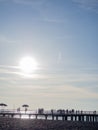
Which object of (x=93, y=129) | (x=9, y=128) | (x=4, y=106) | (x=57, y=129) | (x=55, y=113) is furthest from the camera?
(x=4, y=106)

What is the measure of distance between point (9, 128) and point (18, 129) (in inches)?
46.0

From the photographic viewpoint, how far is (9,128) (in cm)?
4575

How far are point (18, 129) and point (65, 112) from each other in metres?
41.0

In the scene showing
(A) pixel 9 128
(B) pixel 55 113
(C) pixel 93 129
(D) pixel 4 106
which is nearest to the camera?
(A) pixel 9 128

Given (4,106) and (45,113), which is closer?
(45,113)

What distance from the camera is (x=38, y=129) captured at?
159 ft

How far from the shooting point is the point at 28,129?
155ft

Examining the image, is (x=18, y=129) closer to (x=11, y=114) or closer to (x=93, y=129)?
(x=93, y=129)

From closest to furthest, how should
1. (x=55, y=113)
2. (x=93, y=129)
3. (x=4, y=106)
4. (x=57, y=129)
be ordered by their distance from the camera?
(x=57, y=129) < (x=93, y=129) < (x=55, y=113) < (x=4, y=106)

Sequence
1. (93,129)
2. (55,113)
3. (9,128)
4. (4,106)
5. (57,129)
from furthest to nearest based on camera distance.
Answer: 1. (4,106)
2. (55,113)
3. (93,129)
4. (57,129)
5. (9,128)

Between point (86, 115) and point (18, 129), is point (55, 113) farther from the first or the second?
point (18, 129)

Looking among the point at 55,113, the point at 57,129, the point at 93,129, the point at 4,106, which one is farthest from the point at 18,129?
the point at 4,106

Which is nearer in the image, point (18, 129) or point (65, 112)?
point (18, 129)

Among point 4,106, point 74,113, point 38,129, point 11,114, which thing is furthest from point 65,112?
point 38,129
